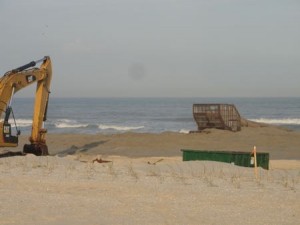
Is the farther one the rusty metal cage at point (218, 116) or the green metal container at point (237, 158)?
the rusty metal cage at point (218, 116)

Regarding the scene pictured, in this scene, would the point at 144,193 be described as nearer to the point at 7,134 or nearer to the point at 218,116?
the point at 7,134

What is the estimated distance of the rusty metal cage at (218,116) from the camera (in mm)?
32938

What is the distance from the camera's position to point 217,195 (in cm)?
1099

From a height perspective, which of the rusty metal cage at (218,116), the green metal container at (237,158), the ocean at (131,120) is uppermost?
the rusty metal cage at (218,116)

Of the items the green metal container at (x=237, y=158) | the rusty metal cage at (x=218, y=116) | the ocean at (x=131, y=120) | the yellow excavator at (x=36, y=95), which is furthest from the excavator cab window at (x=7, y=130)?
the ocean at (x=131, y=120)

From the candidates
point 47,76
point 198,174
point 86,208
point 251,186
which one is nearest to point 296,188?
point 251,186

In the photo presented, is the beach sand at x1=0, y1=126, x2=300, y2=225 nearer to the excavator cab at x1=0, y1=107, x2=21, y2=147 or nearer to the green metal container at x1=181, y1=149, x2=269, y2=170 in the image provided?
the excavator cab at x1=0, y1=107, x2=21, y2=147

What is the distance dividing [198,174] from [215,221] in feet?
20.6

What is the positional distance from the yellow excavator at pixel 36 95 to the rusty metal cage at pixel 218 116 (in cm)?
1503

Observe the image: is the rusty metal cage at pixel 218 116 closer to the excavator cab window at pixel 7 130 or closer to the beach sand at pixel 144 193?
the beach sand at pixel 144 193

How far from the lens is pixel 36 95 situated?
19219 mm

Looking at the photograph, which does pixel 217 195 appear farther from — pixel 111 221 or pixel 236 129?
pixel 236 129

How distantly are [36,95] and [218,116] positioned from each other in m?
15.7

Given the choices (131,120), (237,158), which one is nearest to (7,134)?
(237,158)
